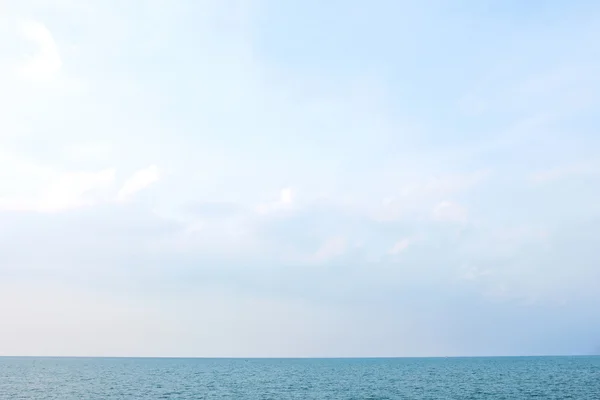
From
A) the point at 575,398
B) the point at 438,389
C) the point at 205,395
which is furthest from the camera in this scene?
the point at 438,389

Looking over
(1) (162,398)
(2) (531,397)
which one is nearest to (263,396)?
(1) (162,398)

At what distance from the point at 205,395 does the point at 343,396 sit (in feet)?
95.7

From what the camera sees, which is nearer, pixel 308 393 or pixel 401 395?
pixel 401 395

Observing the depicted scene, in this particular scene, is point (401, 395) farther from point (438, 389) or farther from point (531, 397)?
point (531, 397)

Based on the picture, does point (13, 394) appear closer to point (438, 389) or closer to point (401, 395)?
point (401, 395)

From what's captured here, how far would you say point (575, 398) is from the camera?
103 meters

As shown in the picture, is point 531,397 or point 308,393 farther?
point 308,393

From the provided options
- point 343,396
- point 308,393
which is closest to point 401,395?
point 343,396

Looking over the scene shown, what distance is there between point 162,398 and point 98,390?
28.1 m

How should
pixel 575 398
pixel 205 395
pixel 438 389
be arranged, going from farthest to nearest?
pixel 438 389
pixel 205 395
pixel 575 398

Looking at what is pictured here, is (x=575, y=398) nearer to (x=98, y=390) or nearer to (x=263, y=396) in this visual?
(x=263, y=396)

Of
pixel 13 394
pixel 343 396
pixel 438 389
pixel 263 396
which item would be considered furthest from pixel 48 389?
pixel 438 389

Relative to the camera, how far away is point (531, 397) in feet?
348

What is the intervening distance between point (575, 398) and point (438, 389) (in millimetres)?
29583
